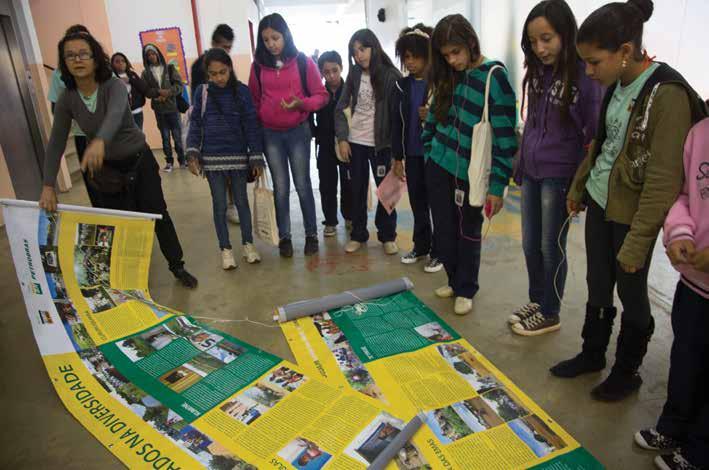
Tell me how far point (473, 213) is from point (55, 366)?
68.1 inches

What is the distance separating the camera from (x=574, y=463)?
1.29 m

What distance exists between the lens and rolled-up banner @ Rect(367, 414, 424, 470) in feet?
4.19

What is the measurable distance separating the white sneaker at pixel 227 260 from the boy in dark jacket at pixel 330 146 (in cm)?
70

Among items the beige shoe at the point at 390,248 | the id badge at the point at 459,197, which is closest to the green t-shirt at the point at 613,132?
the id badge at the point at 459,197

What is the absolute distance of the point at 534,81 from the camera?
1.63 metres

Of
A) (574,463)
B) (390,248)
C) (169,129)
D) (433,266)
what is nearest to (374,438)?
(574,463)

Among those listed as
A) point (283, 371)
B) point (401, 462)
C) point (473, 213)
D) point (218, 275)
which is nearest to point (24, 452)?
point (283, 371)

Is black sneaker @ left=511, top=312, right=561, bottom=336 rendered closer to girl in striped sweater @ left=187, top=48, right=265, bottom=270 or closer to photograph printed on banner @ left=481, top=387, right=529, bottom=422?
photograph printed on banner @ left=481, top=387, right=529, bottom=422

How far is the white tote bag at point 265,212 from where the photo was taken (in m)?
2.70

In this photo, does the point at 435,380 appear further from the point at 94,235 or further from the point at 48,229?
the point at 48,229

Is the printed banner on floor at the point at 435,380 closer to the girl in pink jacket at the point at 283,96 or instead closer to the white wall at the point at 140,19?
the girl in pink jacket at the point at 283,96

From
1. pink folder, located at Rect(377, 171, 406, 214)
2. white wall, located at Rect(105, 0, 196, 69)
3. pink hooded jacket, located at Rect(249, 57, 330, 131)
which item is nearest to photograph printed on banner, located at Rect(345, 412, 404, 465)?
pink folder, located at Rect(377, 171, 406, 214)

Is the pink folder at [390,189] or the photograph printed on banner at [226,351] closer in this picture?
the photograph printed on banner at [226,351]

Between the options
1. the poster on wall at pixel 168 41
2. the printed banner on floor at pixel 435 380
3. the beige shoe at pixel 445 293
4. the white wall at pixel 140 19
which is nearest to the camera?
the printed banner on floor at pixel 435 380
